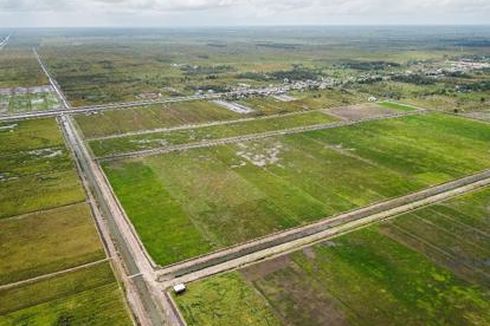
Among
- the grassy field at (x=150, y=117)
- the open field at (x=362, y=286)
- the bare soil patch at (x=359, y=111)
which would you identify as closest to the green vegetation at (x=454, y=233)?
the open field at (x=362, y=286)

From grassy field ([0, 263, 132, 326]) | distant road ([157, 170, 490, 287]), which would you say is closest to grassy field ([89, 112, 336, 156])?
grassy field ([0, 263, 132, 326])

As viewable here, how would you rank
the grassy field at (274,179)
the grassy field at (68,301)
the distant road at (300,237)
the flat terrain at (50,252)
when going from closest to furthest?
the grassy field at (68,301)
the flat terrain at (50,252)
the distant road at (300,237)
the grassy field at (274,179)

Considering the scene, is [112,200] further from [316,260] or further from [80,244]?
[316,260]

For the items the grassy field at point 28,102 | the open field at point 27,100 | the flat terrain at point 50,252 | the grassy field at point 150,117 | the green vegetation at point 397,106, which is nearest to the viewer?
the flat terrain at point 50,252

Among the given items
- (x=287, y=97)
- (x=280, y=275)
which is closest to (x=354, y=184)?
(x=280, y=275)

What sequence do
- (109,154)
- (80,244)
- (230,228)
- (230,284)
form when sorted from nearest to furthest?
(230,284) → (80,244) → (230,228) → (109,154)

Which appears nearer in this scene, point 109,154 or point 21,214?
point 21,214

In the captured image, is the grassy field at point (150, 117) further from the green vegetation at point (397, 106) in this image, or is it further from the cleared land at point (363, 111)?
the green vegetation at point (397, 106)

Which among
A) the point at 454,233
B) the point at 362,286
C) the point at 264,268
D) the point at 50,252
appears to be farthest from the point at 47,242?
the point at 454,233
